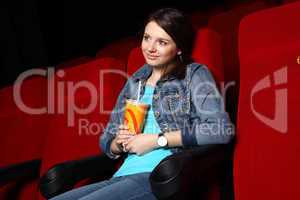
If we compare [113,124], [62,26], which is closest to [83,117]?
[113,124]

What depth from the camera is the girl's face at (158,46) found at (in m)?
0.78

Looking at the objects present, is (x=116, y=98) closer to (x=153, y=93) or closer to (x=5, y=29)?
(x=153, y=93)

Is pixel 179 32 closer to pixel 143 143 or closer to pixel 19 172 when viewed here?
pixel 143 143

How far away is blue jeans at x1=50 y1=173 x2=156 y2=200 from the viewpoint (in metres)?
0.63

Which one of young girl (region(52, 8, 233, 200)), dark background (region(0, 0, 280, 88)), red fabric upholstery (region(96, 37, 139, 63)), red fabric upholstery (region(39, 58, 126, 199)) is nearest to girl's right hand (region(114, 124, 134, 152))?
young girl (region(52, 8, 233, 200))

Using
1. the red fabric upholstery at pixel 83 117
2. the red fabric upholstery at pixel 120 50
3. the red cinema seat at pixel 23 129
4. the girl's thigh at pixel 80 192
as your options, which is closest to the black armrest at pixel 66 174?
the girl's thigh at pixel 80 192

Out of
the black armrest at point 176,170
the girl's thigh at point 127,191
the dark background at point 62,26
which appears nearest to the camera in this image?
the black armrest at point 176,170

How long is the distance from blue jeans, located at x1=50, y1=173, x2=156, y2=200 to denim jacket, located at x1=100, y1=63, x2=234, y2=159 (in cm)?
9

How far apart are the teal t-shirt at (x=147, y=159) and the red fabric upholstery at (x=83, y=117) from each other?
131 mm

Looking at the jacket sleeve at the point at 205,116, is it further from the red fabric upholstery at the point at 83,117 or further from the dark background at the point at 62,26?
the dark background at the point at 62,26

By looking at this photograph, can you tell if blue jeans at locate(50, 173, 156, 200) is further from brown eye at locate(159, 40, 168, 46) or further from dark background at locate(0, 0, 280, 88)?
dark background at locate(0, 0, 280, 88)

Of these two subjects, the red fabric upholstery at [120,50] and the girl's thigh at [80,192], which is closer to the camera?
the girl's thigh at [80,192]

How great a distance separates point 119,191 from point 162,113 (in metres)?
0.17

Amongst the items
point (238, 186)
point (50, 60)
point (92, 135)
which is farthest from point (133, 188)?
point (50, 60)
